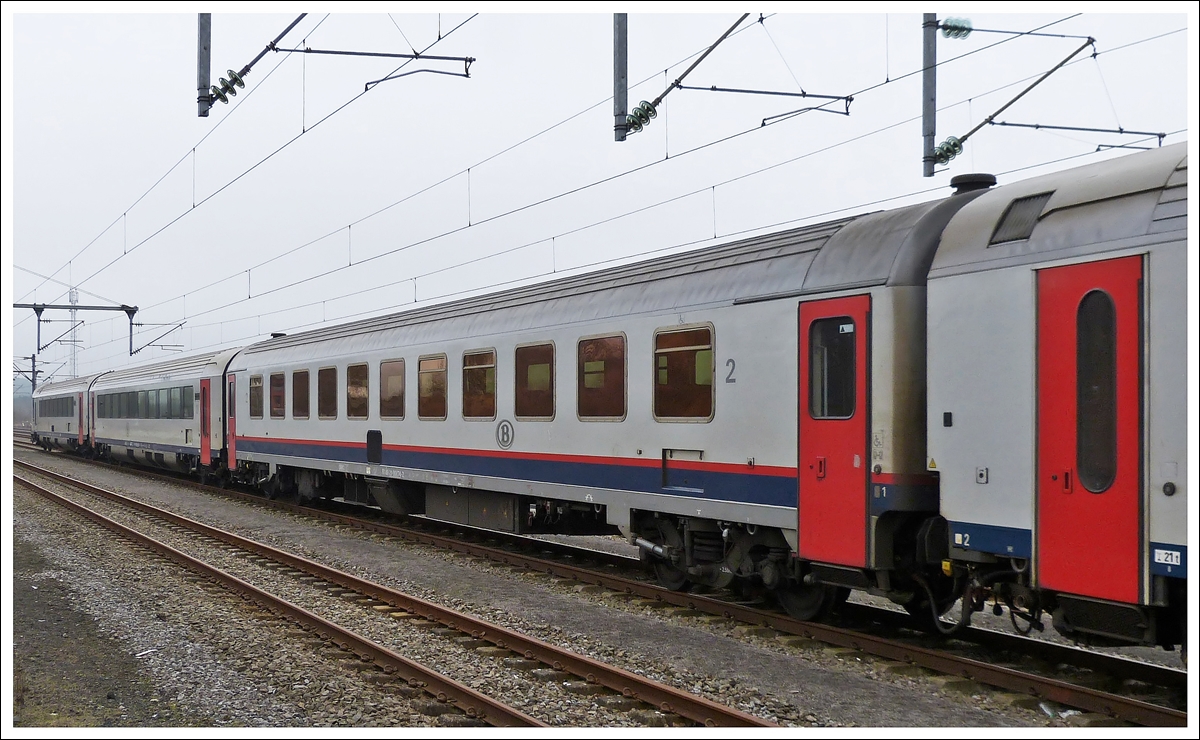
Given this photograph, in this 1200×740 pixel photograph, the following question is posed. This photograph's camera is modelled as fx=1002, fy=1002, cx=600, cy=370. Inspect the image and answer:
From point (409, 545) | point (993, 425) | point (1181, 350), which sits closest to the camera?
point (1181, 350)

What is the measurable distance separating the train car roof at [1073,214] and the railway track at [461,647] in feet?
11.9

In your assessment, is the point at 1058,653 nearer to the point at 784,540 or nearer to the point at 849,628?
the point at 849,628

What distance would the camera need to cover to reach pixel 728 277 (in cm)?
955

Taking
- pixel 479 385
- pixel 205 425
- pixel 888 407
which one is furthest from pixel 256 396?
pixel 888 407

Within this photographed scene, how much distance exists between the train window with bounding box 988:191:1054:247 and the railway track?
372 centimetres

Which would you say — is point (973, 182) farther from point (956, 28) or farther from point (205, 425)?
point (205, 425)

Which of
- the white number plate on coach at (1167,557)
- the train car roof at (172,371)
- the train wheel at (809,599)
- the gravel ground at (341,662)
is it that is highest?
the train car roof at (172,371)

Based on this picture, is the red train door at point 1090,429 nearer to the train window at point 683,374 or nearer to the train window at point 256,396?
the train window at point 683,374

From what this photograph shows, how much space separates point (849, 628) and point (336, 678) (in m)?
4.32

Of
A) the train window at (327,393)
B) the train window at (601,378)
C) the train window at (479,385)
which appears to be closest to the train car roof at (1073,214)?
the train window at (601,378)

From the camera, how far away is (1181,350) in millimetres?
5816

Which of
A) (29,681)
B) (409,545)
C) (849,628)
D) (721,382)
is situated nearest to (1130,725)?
(849,628)

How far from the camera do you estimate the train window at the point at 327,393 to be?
18047mm

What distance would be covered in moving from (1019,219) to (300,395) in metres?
15.3
